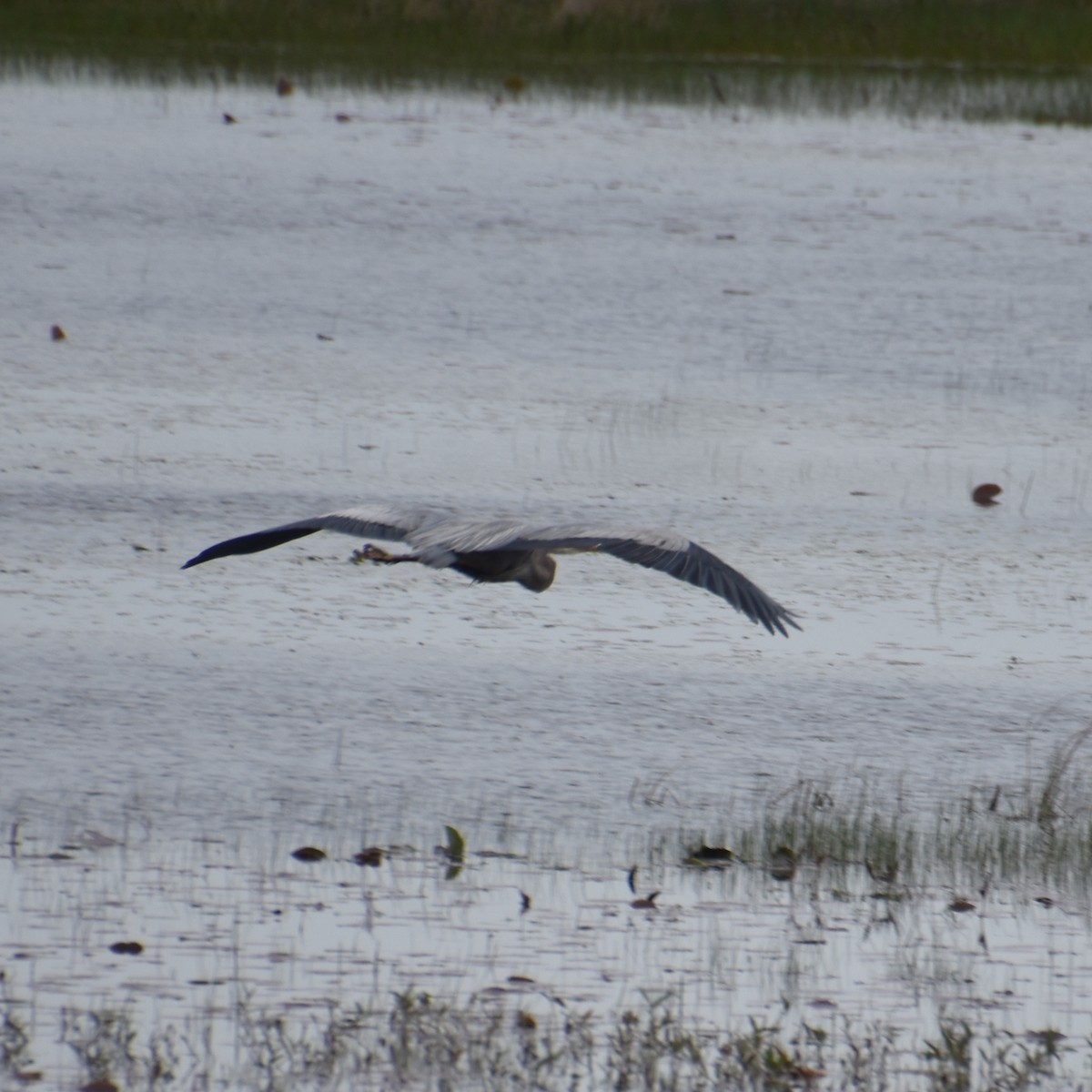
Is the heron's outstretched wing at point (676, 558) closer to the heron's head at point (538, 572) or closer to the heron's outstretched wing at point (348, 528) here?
the heron's outstretched wing at point (348, 528)

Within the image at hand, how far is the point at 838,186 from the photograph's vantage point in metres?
13.5

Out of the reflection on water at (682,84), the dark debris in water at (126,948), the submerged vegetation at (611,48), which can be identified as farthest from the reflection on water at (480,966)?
the submerged vegetation at (611,48)

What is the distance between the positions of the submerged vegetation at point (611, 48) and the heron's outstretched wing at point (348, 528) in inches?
472

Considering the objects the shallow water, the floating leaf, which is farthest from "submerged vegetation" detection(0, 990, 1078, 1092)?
the floating leaf

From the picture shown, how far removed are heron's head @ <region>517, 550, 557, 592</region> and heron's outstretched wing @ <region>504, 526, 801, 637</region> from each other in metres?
0.74

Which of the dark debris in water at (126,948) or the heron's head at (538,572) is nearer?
the dark debris in water at (126,948)

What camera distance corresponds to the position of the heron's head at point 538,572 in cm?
546

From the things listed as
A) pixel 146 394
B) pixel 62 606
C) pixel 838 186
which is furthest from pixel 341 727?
pixel 838 186

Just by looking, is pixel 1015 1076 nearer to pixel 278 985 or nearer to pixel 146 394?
pixel 278 985

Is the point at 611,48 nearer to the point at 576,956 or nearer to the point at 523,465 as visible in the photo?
the point at 523,465

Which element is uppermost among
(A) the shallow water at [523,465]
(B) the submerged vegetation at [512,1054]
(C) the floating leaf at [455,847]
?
(B) the submerged vegetation at [512,1054]

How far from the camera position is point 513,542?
479 centimetres

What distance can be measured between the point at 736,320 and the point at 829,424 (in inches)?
75.1

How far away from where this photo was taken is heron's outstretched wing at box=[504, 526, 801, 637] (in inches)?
179
